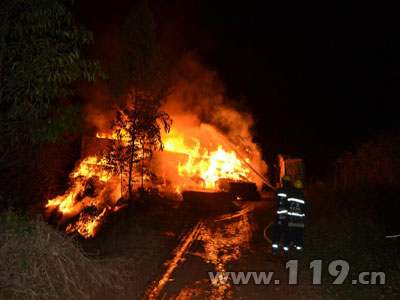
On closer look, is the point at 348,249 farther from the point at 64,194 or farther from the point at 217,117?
the point at 217,117

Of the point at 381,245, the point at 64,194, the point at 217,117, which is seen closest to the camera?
the point at 381,245

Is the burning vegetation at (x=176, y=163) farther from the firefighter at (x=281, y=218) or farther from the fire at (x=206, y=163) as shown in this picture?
the firefighter at (x=281, y=218)

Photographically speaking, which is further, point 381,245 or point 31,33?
point 381,245

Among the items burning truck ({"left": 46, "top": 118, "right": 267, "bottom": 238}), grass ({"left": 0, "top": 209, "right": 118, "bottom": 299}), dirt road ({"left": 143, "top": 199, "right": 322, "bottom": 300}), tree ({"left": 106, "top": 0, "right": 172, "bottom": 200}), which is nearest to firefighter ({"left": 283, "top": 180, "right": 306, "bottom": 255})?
dirt road ({"left": 143, "top": 199, "right": 322, "bottom": 300})

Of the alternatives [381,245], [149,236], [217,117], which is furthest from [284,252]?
[217,117]

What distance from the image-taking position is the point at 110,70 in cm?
1130

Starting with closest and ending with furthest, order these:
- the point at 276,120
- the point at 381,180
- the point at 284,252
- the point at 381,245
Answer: the point at 381,245 < the point at 284,252 < the point at 381,180 < the point at 276,120

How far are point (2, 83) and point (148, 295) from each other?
165 inches

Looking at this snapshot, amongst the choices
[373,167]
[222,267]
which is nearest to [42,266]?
[222,267]

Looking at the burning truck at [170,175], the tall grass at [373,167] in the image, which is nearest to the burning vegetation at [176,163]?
the burning truck at [170,175]

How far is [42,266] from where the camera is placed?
4.80 meters

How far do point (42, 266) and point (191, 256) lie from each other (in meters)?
3.85

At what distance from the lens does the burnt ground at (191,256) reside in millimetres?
5707

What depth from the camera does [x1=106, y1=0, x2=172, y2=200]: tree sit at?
11.2 m
